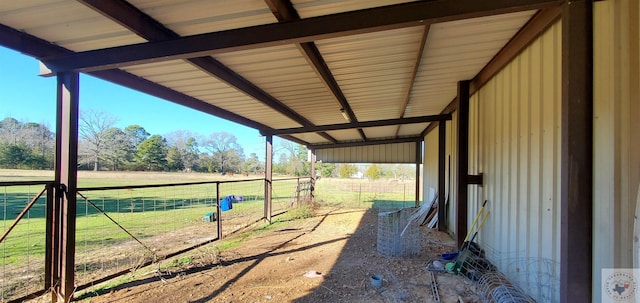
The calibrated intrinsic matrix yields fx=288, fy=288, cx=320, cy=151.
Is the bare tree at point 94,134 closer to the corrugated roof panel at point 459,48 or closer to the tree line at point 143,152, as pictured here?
the tree line at point 143,152

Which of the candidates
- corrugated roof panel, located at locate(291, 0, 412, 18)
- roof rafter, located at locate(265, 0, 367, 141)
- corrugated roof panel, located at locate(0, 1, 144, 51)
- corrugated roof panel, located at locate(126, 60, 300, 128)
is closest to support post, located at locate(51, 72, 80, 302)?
corrugated roof panel, located at locate(0, 1, 144, 51)

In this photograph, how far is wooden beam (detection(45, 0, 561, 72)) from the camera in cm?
183

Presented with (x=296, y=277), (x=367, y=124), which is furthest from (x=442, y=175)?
(x=296, y=277)

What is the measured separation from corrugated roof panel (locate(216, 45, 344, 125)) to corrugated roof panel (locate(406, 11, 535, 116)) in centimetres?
135

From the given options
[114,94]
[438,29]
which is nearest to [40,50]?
[438,29]

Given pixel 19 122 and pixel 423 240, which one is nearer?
pixel 423 240

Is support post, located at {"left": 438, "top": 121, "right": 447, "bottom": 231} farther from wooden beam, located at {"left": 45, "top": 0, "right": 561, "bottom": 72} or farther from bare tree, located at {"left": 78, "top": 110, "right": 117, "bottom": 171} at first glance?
bare tree, located at {"left": 78, "top": 110, "right": 117, "bottom": 171}

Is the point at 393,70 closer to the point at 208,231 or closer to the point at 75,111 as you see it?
the point at 75,111

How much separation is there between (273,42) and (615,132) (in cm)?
231

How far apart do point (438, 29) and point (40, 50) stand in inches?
141

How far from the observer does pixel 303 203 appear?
34.1 feet

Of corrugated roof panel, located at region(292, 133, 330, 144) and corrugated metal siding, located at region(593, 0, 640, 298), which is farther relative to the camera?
corrugated roof panel, located at region(292, 133, 330, 144)

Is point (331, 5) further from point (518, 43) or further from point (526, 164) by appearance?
point (526, 164)

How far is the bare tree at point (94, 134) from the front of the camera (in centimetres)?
1856
